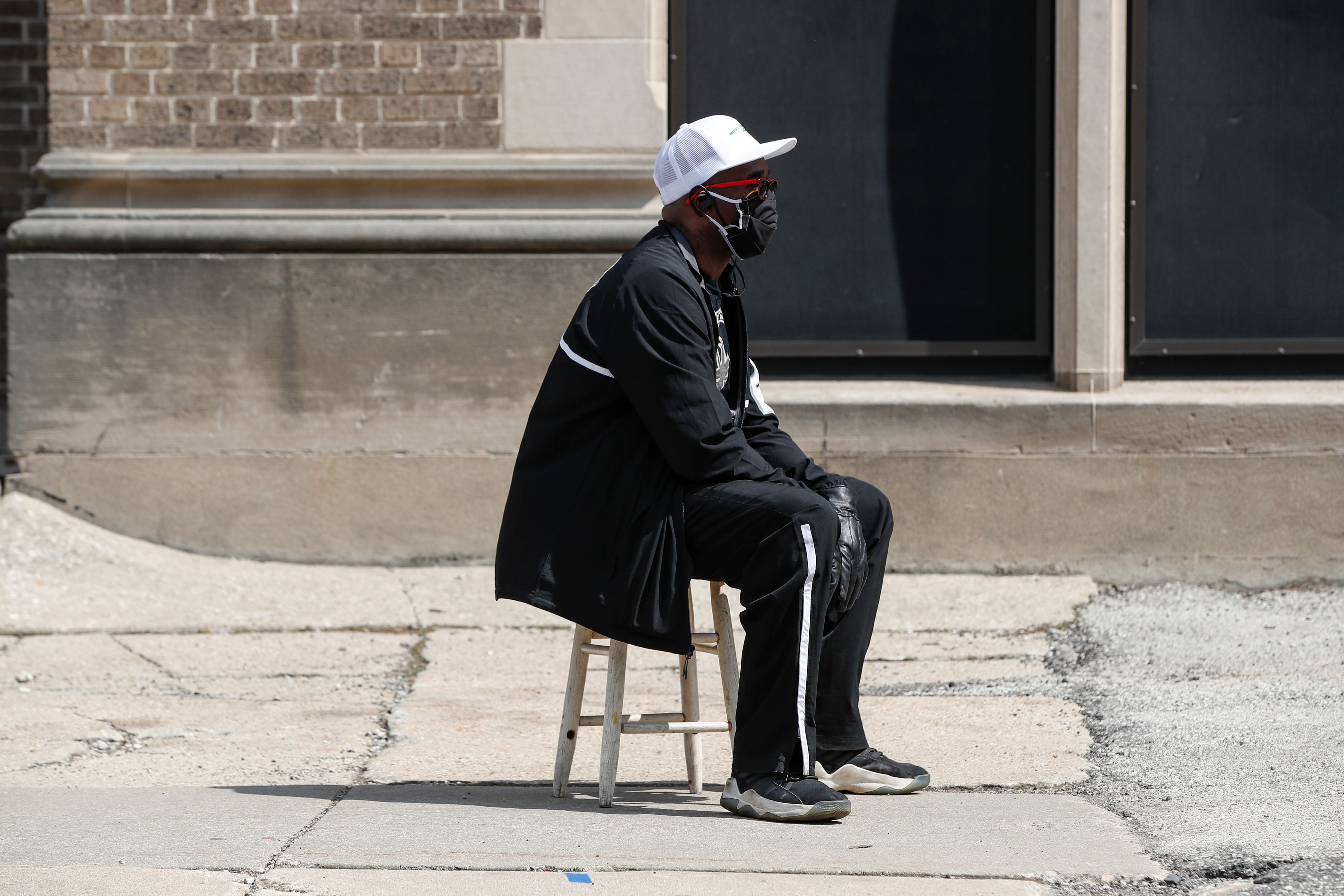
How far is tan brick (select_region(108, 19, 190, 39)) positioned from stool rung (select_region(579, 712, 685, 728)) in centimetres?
446

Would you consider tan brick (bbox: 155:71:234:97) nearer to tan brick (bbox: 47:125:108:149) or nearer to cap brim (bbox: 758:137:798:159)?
tan brick (bbox: 47:125:108:149)

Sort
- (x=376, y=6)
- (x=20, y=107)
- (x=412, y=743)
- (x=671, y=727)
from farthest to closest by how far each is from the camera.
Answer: (x=20, y=107)
(x=376, y=6)
(x=412, y=743)
(x=671, y=727)

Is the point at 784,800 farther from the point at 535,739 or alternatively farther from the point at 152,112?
the point at 152,112

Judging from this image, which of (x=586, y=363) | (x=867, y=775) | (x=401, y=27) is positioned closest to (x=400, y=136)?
(x=401, y=27)

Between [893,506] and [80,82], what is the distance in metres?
4.29

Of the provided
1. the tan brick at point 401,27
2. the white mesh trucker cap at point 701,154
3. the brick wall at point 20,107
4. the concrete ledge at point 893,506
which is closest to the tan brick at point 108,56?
the tan brick at point 401,27

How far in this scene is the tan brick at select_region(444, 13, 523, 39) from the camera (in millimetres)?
7023

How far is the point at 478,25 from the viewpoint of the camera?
7027 millimetres

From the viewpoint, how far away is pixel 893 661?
231 inches

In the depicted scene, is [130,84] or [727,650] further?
[130,84]

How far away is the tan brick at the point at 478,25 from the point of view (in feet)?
23.0

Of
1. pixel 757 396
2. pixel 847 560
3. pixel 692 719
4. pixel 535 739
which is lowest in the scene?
pixel 535 739

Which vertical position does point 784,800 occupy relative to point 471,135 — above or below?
below

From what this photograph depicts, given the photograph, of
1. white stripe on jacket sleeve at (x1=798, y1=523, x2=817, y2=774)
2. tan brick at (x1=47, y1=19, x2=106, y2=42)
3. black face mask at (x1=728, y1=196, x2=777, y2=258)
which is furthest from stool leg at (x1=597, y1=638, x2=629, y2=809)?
tan brick at (x1=47, y1=19, x2=106, y2=42)
